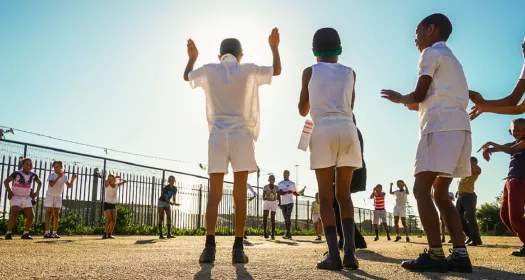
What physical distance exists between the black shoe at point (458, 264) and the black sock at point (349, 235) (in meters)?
0.76

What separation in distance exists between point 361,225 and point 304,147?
35.8 metres

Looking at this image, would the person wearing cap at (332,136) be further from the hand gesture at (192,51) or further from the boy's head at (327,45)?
the hand gesture at (192,51)

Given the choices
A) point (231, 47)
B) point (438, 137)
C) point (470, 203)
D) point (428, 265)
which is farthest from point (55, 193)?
point (438, 137)

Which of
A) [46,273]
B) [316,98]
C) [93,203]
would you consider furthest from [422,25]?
[93,203]

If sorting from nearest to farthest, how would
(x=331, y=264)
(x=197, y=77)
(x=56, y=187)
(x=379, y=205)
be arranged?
(x=331, y=264) < (x=197, y=77) < (x=56, y=187) < (x=379, y=205)

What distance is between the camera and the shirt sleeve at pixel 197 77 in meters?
4.74

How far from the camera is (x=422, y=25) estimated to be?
400 centimetres

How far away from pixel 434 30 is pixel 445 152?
1045 mm

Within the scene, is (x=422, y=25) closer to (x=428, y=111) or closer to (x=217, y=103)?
(x=428, y=111)

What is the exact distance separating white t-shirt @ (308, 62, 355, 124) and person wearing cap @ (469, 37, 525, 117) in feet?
3.56

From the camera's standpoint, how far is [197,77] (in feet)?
15.6

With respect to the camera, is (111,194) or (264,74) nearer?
(264,74)

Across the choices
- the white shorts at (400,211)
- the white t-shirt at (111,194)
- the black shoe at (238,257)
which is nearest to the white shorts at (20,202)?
the white t-shirt at (111,194)

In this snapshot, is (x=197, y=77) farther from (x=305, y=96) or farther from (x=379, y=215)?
(x=379, y=215)
